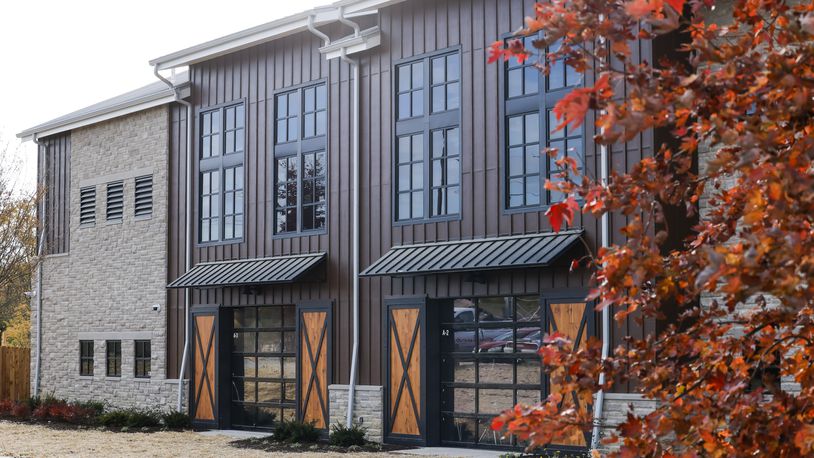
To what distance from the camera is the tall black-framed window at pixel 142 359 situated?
24.0 metres

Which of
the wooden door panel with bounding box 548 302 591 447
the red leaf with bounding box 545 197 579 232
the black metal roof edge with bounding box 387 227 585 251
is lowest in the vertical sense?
the wooden door panel with bounding box 548 302 591 447

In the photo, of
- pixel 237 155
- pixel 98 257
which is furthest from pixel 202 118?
pixel 98 257

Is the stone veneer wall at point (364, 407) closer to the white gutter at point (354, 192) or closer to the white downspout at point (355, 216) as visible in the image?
the white gutter at point (354, 192)

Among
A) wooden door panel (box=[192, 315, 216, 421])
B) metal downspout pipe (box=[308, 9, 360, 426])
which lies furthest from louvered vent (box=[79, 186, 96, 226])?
metal downspout pipe (box=[308, 9, 360, 426])

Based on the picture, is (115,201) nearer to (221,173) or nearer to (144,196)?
(144,196)

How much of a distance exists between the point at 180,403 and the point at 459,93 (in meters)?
9.37

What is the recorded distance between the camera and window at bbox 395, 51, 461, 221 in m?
18.0

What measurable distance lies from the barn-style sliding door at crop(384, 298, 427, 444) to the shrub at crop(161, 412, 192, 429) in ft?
18.7

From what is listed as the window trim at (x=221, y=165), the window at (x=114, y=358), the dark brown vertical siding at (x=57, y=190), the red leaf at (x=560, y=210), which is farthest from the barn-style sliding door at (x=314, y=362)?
the red leaf at (x=560, y=210)

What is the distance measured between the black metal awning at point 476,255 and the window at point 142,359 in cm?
791

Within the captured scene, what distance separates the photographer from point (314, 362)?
20016 mm

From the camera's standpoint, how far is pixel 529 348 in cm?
1673

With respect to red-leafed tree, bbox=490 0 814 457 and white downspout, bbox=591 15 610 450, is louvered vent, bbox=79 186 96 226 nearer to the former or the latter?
white downspout, bbox=591 15 610 450

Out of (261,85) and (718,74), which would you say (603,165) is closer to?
(261,85)
